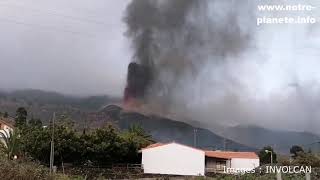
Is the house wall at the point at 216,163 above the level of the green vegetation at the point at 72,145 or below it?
below

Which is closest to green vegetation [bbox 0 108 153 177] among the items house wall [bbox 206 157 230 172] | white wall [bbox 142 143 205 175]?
white wall [bbox 142 143 205 175]

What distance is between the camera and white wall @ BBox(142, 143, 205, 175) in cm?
5003

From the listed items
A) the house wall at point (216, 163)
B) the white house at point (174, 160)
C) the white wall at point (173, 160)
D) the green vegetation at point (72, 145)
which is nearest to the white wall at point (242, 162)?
the white house at point (174, 160)

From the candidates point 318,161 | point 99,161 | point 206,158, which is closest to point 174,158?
point 206,158

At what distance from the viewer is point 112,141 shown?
157 ft

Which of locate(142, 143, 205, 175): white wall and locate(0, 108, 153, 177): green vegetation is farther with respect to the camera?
locate(142, 143, 205, 175): white wall

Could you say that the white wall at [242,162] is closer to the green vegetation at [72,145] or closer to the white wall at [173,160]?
the white wall at [173,160]

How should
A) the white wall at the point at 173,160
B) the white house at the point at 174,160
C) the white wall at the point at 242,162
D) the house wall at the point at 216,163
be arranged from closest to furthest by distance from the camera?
the white house at the point at 174,160 < the white wall at the point at 173,160 < the white wall at the point at 242,162 < the house wall at the point at 216,163

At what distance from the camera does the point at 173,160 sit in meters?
51.2

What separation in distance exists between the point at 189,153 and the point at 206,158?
415 cm

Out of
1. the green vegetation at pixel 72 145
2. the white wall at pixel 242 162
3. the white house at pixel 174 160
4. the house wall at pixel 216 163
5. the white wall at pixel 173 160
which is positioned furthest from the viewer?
the house wall at pixel 216 163

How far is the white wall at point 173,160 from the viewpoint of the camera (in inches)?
1970

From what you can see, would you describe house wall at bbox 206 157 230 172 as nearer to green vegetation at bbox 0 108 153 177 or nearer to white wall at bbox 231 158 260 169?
white wall at bbox 231 158 260 169

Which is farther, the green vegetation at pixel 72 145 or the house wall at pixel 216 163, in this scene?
the house wall at pixel 216 163
